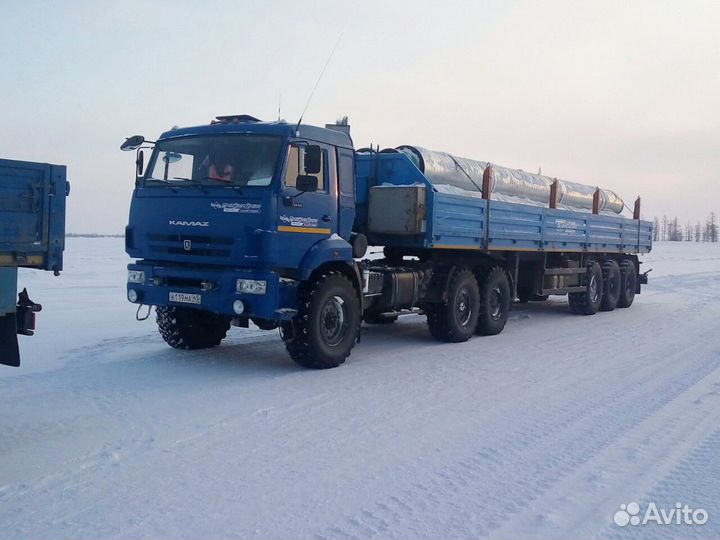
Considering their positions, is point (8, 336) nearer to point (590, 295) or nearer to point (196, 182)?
point (196, 182)

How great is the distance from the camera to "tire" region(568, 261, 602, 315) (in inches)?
594

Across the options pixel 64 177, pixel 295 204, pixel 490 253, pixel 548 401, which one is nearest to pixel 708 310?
pixel 490 253

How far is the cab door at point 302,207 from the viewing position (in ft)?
25.6

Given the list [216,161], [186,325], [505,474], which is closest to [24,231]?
[216,161]

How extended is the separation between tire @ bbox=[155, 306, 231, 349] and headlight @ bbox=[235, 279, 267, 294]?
1298 mm

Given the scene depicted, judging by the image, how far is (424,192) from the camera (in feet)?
32.1

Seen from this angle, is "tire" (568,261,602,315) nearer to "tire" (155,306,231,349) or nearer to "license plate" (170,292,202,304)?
"tire" (155,306,231,349)

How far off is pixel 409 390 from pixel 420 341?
3.58m

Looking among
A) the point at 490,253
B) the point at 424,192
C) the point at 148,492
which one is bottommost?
the point at 148,492

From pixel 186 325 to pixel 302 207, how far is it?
247 cm

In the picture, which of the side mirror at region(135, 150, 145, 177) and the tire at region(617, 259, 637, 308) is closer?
the side mirror at region(135, 150, 145, 177)

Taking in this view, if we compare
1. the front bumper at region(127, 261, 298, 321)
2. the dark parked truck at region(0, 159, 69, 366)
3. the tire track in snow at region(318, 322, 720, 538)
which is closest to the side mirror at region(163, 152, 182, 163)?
the front bumper at region(127, 261, 298, 321)

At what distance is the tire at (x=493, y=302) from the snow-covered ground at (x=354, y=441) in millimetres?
1588

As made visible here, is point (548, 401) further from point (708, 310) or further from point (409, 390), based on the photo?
point (708, 310)
